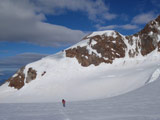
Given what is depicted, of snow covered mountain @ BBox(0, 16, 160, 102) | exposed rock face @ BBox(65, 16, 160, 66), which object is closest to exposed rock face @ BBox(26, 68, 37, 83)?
snow covered mountain @ BBox(0, 16, 160, 102)

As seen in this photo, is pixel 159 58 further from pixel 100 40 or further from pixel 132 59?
pixel 100 40

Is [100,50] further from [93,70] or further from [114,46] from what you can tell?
[93,70]

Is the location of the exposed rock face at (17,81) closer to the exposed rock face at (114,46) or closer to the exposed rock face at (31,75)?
the exposed rock face at (31,75)

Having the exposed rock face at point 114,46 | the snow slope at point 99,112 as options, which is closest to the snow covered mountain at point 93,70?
the exposed rock face at point 114,46

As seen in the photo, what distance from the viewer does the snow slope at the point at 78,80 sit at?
29766mm

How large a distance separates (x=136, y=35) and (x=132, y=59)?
42.6 feet

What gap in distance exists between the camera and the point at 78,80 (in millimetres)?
38750

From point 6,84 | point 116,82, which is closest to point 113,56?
point 116,82

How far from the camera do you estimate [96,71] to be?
147ft

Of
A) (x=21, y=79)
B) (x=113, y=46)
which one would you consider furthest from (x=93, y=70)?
(x=21, y=79)

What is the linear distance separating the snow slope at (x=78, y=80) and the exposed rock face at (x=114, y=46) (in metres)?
2.39

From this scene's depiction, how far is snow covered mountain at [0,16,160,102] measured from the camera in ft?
102

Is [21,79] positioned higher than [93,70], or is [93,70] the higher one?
[93,70]

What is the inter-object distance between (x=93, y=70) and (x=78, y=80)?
28.3ft
